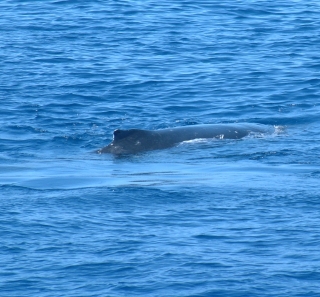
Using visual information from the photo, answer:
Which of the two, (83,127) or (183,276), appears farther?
(83,127)

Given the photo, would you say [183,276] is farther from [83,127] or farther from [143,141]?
[83,127]

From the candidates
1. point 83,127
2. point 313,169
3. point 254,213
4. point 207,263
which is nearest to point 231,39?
point 83,127

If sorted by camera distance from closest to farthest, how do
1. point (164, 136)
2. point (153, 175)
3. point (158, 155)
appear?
point (153, 175), point (158, 155), point (164, 136)

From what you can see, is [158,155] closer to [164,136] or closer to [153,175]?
[164,136]

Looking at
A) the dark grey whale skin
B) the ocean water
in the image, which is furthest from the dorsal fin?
the ocean water

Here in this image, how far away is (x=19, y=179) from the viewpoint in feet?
48.6

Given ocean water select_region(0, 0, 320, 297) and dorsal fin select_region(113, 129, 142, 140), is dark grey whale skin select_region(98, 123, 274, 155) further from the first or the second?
ocean water select_region(0, 0, 320, 297)

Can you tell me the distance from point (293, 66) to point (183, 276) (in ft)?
54.7

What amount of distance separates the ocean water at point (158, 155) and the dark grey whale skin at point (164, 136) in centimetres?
32

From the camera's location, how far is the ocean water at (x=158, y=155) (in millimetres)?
10781

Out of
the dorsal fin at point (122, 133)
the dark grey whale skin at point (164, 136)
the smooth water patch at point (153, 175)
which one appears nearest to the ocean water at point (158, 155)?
the smooth water patch at point (153, 175)

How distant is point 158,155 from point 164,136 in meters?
0.87

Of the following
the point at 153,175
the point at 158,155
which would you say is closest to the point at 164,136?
the point at 158,155

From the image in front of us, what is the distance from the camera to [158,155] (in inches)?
664
